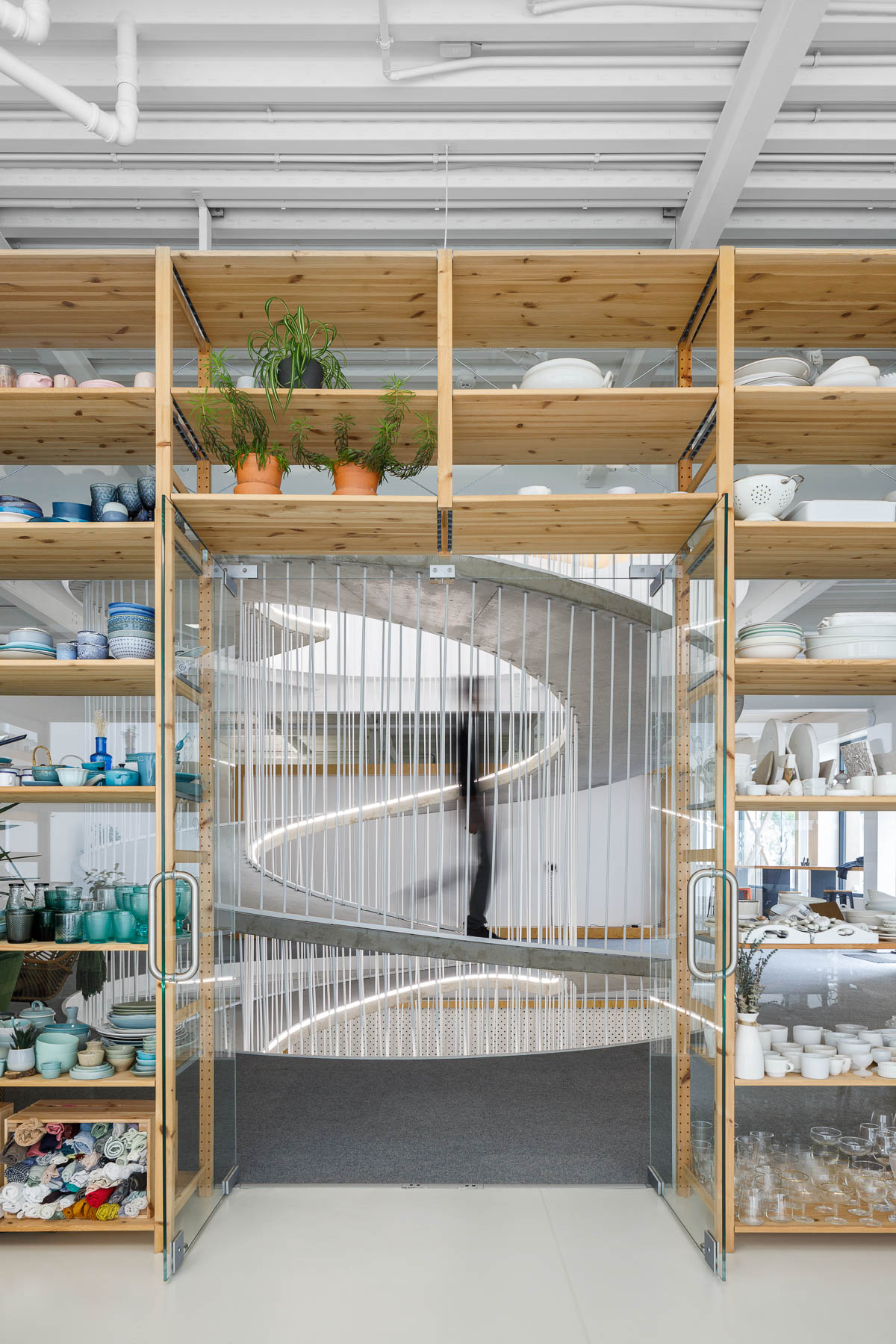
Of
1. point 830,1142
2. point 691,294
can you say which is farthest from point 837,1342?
point 691,294

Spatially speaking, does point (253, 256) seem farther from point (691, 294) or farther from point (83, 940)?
point (83, 940)

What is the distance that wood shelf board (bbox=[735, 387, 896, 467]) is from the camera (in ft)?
8.95

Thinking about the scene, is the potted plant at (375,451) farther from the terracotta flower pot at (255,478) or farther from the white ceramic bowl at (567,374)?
the white ceramic bowl at (567,374)

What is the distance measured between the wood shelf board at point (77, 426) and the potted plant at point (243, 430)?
6.2 inches

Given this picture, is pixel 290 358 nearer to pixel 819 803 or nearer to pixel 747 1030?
pixel 819 803

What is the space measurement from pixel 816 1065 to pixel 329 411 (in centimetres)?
237

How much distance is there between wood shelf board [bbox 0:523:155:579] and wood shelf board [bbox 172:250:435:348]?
0.74m

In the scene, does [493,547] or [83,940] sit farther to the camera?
[493,547]

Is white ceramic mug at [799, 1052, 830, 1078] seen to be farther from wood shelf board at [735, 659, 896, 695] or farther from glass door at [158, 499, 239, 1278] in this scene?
glass door at [158, 499, 239, 1278]

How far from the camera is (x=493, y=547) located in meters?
3.10

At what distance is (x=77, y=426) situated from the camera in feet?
9.70

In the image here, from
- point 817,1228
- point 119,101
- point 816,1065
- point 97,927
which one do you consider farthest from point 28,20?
point 817,1228

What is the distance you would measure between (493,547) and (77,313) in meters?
1.48

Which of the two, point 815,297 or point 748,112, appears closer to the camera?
point 748,112
